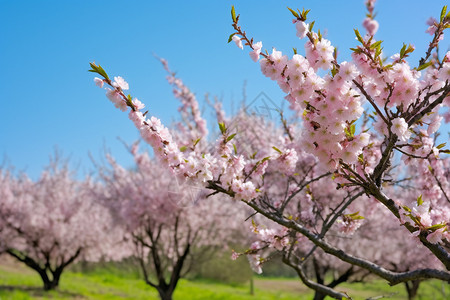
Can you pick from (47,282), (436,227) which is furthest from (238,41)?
(47,282)

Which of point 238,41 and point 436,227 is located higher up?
point 238,41

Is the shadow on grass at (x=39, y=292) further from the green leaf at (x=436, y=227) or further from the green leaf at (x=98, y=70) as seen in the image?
the green leaf at (x=436, y=227)

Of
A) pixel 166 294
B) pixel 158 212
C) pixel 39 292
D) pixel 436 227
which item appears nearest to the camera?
pixel 436 227

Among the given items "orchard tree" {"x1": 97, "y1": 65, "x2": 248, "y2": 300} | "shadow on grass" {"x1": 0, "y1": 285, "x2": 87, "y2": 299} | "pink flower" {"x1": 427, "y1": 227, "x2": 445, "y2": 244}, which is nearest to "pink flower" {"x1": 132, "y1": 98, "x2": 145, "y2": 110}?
"pink flower" {"x1": 427, "y1": 227, "x2": 445, "y2": 244}

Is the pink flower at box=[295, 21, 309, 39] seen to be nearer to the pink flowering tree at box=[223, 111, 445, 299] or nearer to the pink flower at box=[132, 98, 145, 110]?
the pink flower at box=[132, 98, 145, 110]

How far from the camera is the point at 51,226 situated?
49.0 ft

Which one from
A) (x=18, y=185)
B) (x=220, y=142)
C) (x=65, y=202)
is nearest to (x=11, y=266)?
(x=18, y=185)

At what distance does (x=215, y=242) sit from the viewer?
1374cm

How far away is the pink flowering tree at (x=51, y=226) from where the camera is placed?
14602mm

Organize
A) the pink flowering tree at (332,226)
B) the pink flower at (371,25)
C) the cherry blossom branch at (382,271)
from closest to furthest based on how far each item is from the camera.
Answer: the pink flower at (371,25)
the cherry blossom branch at (382,271)
the pink flowering tree at (332,226)

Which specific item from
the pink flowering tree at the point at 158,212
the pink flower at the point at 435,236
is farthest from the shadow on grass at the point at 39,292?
the pink flower at the point at 435,236

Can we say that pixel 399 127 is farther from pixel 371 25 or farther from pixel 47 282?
pixel 47 282

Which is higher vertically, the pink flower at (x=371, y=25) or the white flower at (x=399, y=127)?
the pink flower at (x=371, y=25)

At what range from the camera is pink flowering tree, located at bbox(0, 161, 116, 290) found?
1460 cm
